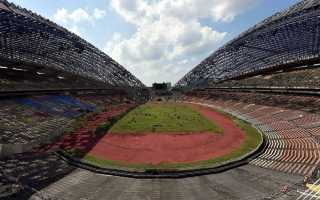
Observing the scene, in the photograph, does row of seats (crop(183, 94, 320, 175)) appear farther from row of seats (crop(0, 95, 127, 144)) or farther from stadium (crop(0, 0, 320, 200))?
row of seats (crop(0, 95, 127, 144))

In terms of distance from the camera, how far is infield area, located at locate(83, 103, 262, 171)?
34.4 meters

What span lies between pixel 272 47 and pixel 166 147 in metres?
71.7

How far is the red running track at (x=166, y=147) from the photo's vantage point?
36.2m

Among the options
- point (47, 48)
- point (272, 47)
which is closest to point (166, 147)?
point (47, 48)

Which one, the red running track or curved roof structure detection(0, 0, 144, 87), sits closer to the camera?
the red running track

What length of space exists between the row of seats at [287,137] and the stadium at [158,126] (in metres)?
0.20

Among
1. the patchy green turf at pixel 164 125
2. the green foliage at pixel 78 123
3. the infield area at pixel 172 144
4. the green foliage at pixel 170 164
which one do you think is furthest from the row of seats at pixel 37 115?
the green foliage at pixel 170 164

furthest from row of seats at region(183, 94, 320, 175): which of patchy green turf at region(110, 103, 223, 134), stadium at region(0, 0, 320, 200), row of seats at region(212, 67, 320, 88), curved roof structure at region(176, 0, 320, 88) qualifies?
curved roof structure at region(176, 0, 320, 88)

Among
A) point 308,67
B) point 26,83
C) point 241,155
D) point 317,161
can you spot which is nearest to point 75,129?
point 26,83

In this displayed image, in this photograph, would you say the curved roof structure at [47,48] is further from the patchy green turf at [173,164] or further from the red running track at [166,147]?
the patchy green turf at [173,164]

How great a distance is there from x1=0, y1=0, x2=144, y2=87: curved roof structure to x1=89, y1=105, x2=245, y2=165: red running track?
4723cm

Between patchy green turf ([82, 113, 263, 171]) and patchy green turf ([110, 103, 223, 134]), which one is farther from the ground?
patchy green turf ([110, 103, 223, 134])

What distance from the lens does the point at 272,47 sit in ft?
323

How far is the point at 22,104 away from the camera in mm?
56375
